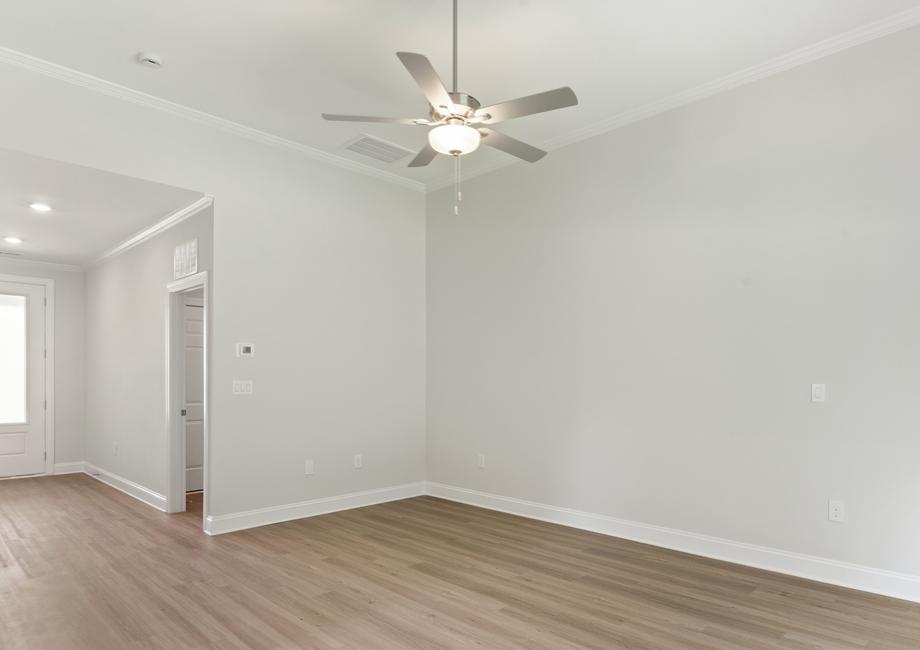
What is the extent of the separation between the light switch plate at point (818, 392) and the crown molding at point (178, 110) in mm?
4270

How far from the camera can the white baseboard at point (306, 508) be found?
4613mm

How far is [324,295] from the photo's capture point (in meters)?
5.41

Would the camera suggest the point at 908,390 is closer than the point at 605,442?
Yes

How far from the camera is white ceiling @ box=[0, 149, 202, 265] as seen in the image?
13.7 ft

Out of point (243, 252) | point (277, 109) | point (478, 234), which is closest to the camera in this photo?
point (277, 109)

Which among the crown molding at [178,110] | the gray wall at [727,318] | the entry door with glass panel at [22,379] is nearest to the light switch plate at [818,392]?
the gray wall at [727,318]

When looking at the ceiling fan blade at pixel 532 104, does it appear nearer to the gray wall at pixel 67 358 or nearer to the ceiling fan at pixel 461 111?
the ceiling fan at pixel 461 111

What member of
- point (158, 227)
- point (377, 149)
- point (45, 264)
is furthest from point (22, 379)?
point (377, 149)

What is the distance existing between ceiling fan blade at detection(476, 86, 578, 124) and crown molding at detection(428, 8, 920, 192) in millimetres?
1924

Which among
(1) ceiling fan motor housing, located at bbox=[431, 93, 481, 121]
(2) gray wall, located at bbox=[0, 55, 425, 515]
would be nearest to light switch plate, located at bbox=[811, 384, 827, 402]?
(1) ceiling fan motor housing, located at bbox=[431, 93, 481, 121]

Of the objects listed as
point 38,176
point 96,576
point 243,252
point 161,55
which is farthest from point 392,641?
point 38,176

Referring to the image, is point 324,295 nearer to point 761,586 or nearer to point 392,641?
point 392,641

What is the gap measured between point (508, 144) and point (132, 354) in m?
5.20

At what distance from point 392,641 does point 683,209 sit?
3.52 meters
